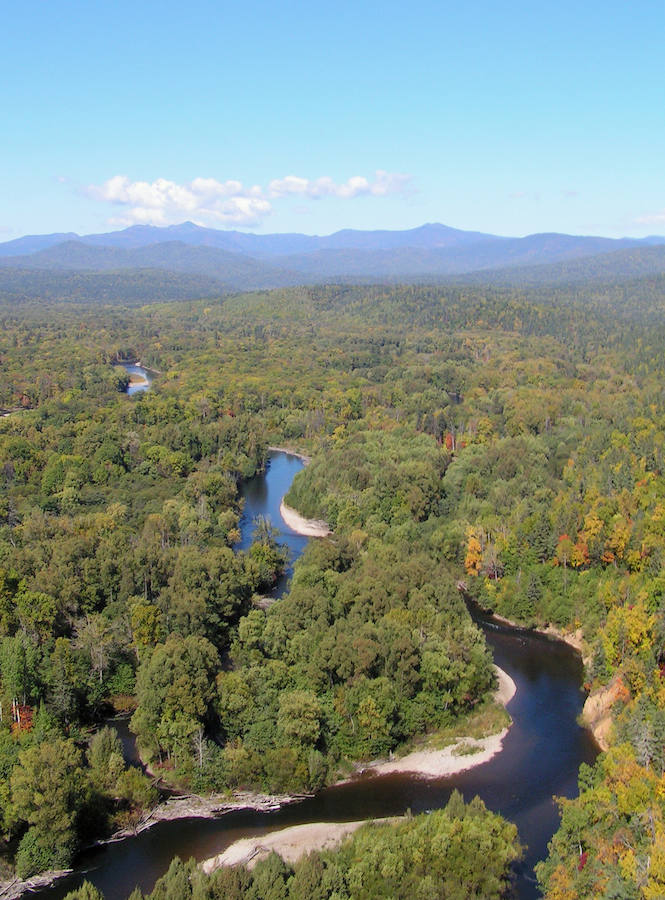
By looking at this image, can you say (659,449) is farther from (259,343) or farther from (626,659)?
(259,343)

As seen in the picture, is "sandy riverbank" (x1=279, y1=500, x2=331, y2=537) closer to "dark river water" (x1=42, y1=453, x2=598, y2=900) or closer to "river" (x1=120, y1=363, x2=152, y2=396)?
"dark river water" (x1=42, y1=453, x2=598, y2=900)

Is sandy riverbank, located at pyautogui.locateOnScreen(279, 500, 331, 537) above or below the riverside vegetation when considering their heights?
below

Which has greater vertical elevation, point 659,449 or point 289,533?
point 659,449

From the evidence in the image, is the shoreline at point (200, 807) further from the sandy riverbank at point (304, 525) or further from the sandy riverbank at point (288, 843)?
the sandy riverbank at point (304, 525)

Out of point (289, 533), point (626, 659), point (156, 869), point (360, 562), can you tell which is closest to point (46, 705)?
point (156, 869)

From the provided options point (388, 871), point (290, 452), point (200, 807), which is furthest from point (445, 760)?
point (290, 452)

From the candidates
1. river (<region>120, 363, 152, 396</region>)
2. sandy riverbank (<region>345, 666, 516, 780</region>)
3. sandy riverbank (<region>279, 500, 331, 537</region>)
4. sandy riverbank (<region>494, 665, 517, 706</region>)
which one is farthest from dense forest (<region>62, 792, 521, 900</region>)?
river (<region>120, 363, 152, 396</region>)
